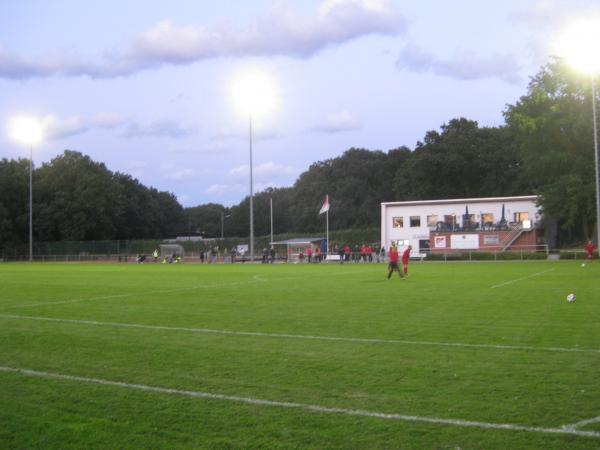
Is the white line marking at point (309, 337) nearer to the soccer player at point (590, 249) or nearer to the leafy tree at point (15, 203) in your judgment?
the soccer player at point (590, 249)

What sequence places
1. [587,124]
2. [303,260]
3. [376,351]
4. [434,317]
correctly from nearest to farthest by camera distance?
[376,351] < [434,317] < [587,124] < [303,260]

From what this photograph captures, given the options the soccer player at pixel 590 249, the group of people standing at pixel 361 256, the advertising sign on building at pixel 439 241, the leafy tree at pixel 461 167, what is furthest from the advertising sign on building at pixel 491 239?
the leafy tree at pixel 461 167

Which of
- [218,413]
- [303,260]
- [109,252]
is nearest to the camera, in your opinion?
[218,413]

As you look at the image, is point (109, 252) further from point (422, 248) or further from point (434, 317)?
point (434, 317)

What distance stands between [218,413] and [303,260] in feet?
A: 171

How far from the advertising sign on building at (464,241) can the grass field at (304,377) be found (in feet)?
145

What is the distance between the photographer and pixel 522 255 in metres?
48.4

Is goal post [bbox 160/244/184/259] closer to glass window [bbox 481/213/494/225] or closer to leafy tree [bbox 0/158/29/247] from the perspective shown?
leafy tree [bbox 0/158/29/247]

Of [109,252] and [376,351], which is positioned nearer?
[376,351]

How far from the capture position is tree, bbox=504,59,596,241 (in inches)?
1887

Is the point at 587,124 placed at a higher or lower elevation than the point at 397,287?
higher

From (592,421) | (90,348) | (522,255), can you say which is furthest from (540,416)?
(522,255)

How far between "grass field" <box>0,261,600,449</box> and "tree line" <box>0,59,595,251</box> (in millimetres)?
39210

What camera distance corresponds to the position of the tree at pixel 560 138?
157 ft
